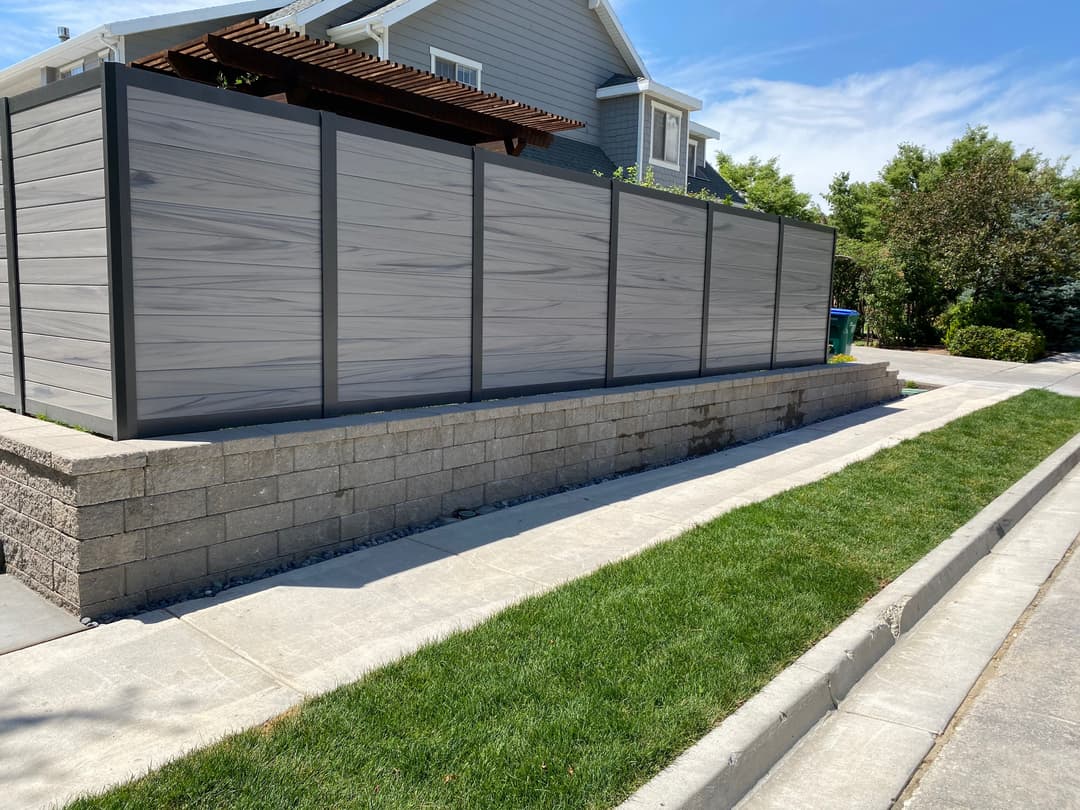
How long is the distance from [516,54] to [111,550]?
1422 centimetres

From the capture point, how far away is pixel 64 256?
15.0 feet

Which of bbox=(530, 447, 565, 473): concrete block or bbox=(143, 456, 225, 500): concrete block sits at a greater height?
bbox=(143, 456, 225, 500): concrete block

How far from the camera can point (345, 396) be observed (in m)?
5.40

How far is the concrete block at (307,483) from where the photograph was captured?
15.5 ft

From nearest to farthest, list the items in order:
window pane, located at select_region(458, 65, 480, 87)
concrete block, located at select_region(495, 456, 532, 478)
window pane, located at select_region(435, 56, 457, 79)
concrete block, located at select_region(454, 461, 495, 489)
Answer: concrete block, located at select_region(454, 461, 495, 489), concrete block, located at select_region(495, 456, 532, 478), window pane, located at select_region(435, 56, 457, 79), window pane, located at select_region(458, 65, 480, 87)

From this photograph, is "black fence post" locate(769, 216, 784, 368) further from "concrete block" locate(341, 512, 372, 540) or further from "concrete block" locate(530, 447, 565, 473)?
"concrete block" locate(341, 512, 372, 540)

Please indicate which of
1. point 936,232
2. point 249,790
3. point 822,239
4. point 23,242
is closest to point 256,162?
point 23,242

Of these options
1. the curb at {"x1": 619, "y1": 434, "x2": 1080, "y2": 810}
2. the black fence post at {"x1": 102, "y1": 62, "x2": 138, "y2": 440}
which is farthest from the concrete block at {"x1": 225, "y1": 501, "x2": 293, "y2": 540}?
the curb at {"x1": 619, "y1": 434, "x2": 1080, "y2": 810}

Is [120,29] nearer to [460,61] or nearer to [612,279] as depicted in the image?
[460,61]

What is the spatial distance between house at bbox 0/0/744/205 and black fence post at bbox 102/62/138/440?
814cm

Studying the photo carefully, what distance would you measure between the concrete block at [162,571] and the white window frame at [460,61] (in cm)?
1179

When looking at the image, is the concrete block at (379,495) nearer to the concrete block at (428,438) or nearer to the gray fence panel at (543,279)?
the concrete block at (428,438)

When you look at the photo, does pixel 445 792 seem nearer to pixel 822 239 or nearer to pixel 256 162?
pixel 256 162

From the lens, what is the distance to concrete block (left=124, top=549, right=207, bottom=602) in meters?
4.04
